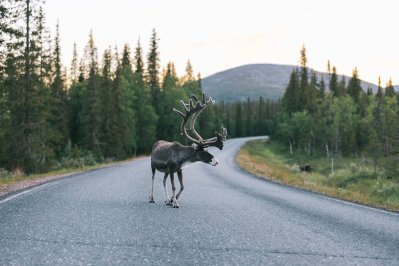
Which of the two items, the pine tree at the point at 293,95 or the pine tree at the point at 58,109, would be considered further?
the pine tree at the point at 293,95

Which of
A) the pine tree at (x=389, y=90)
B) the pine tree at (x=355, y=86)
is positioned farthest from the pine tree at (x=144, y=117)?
the pine tree at (x=389, y=90)

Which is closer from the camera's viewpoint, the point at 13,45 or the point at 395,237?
the point at 395,237

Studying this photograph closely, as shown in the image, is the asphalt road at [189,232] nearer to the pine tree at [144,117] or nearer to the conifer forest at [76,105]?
the conifer forest at [76,105]

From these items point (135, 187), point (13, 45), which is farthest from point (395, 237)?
point (13, 45)

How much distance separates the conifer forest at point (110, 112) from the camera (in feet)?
91.9

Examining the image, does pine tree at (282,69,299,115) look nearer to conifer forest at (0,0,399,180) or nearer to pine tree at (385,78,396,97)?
conifer forest at (0,0,399,180)

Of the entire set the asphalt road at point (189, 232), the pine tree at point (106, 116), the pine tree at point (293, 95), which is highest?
the pine tree at point (293, 95)

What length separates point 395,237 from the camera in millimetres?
7602

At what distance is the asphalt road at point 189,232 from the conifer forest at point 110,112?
1363 centimetres

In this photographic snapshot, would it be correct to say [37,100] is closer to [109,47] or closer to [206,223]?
[206,223]

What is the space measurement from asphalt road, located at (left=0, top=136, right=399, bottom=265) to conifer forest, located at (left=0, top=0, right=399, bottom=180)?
13.6 meters

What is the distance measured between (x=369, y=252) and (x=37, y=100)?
85.8 ft

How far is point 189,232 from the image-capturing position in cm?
732

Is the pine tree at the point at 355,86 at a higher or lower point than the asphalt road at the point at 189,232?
higher
